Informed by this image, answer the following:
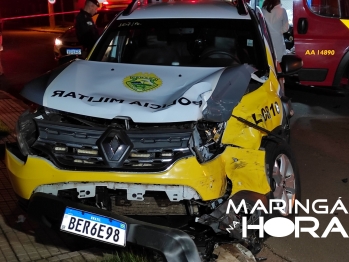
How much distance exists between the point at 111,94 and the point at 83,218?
98 centimetres

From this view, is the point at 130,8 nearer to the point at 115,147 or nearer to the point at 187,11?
the point at 187,11

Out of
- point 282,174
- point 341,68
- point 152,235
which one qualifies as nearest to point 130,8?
point 282,174

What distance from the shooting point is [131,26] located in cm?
577

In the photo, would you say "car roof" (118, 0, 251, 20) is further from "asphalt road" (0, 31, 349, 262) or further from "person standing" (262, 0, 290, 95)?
"person standing" (262, 0, 290, 95)

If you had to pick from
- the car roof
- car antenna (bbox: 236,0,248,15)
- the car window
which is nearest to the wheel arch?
the car roof

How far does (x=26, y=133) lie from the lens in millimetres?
4129

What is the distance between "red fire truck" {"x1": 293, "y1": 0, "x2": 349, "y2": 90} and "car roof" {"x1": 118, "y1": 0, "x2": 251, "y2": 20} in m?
2.95

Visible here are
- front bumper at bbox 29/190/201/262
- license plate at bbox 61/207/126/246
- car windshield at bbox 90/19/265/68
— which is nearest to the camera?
front bumper at bbox 29/190/201/262

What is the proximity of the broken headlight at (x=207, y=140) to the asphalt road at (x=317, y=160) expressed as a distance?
106cm

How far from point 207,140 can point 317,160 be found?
3024 mm

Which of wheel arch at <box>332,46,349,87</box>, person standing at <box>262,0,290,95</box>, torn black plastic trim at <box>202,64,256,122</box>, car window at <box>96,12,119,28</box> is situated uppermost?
torn black plastic trim at <box>202,64,256,122</box>

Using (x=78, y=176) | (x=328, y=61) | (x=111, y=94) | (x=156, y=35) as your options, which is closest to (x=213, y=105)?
(x=111, y=94)

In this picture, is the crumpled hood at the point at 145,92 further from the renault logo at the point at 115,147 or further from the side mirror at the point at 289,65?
the side mirror at the point at 289,65

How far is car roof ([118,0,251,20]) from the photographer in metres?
5.61
